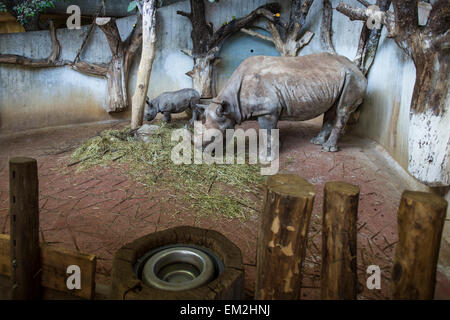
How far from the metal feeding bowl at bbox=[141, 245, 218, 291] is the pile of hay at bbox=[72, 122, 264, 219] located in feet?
4.57

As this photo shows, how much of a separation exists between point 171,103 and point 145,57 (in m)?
1.38

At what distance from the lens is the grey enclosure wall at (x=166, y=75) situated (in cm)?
535

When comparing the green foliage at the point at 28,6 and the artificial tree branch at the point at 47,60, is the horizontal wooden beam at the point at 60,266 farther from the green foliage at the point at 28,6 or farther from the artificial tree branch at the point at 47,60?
the green foliage at the point at 28,6

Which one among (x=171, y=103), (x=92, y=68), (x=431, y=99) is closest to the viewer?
(x=431, y=99)

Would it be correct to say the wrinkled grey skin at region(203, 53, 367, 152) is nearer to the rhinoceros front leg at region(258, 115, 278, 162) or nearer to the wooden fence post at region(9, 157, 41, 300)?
the rhinoceros front leg at region(258, 115, 278, 162)

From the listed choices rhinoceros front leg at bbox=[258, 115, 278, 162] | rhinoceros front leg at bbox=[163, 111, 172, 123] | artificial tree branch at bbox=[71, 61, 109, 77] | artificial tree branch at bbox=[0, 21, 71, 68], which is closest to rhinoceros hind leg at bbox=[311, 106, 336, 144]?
rhinoceros front leg at bbox=[258, 115, 278, 162]

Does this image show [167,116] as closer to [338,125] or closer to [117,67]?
[117,67]

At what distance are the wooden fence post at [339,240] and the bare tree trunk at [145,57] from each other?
209 inches

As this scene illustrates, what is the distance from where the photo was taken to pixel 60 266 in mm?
2100

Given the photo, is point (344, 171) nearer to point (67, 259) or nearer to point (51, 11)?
point (67, 259)

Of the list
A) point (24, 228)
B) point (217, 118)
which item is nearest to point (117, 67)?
point (217, 118)

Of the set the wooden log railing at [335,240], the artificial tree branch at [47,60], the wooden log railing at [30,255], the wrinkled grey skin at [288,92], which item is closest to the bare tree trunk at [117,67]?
the artificial tree branch at [47,60]

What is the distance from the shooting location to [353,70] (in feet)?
18.2

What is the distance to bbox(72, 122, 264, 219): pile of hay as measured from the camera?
3.81 meters
